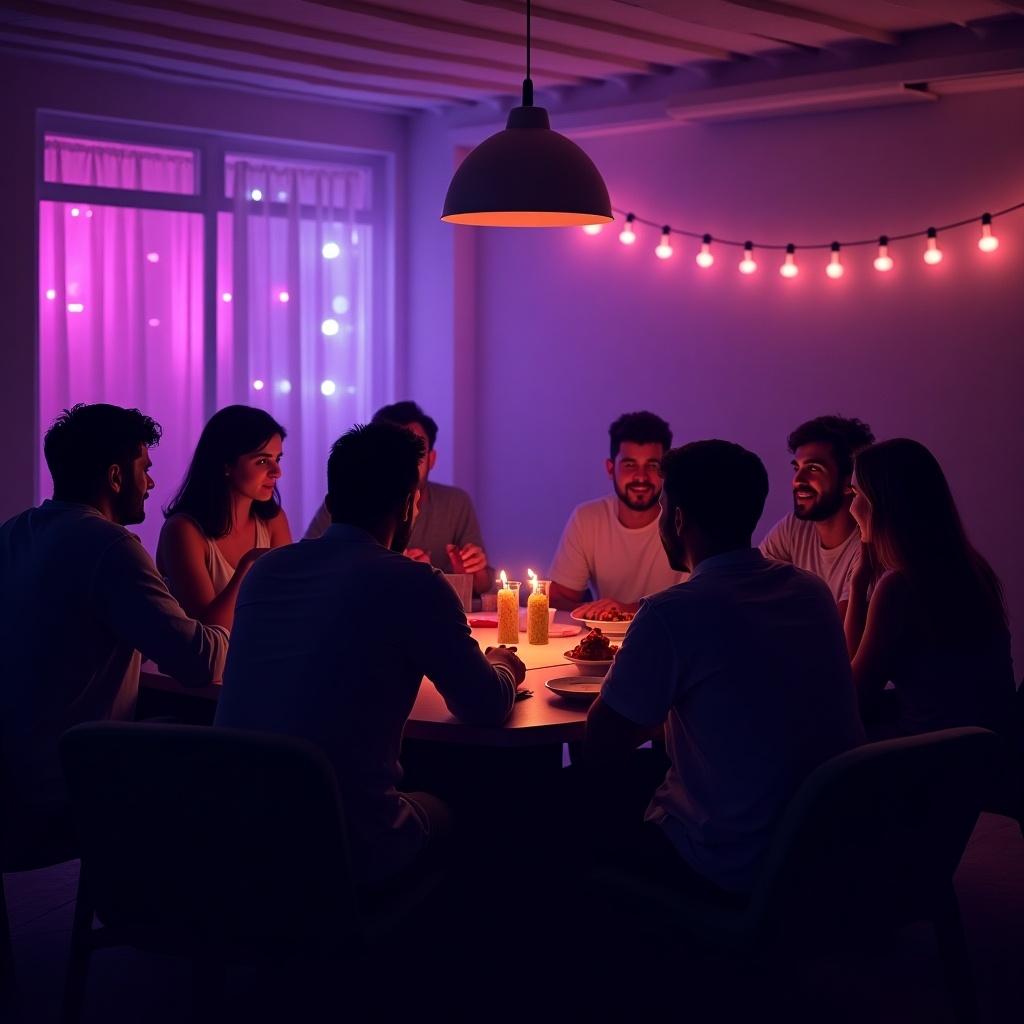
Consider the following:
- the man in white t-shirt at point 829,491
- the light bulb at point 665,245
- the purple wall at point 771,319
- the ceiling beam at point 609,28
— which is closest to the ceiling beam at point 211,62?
the purple wall at point 771,319

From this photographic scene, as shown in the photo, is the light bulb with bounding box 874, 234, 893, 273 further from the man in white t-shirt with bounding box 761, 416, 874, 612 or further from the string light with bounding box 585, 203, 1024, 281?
the man in white t-shirt with bounding box 761, 416, 874, 612

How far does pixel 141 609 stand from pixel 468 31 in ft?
9.60

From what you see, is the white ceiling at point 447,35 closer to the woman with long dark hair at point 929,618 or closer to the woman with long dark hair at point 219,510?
the woman with long dark hair at point 219,510

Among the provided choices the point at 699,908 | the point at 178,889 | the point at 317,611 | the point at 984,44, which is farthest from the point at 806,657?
the point at 984,44

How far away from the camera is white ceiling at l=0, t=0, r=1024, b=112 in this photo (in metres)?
4.53

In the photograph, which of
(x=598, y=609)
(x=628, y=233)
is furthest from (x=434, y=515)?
(x=628, y=233)

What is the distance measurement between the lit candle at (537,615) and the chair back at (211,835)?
51.1 inches

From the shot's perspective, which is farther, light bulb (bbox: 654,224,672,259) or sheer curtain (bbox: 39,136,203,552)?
light bulb (bbox: 654,224,672,259)

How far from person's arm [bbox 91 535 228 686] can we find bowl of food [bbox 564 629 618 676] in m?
0.87

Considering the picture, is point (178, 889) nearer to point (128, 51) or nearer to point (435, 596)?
point (435, 596)

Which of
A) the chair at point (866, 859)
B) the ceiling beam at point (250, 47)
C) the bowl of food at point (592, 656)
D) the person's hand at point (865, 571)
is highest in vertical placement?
the ceiling beam at point (250, 47)

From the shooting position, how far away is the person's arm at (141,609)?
9.00ft

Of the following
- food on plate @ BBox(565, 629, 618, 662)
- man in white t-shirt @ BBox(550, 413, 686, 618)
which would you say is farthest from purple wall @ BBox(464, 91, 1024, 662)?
food on plate @ BBox(565, 629, 618, 662)

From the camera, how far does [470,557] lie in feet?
13.9
